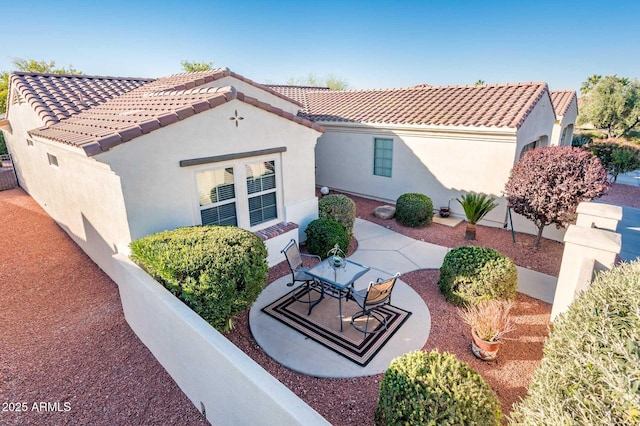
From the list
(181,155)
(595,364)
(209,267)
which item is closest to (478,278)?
(595,364)

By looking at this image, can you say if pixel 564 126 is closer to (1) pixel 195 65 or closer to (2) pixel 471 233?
(2) pixel 471 233

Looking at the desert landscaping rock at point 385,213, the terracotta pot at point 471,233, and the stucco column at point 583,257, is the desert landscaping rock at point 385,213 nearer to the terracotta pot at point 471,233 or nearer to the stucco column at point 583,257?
the terracotta pot at point 471,233

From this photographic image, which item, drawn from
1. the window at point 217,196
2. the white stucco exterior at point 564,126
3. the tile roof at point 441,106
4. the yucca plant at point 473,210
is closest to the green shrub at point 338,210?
the window at point 217,196

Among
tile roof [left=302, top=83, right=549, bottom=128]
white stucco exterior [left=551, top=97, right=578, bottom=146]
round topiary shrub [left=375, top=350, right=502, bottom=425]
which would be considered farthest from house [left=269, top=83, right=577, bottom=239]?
round topiary shrub [left=375, top=350, right=502, bottom=425]

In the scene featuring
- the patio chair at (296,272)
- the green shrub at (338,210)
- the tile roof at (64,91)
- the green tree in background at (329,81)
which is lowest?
the patio chair at (296,272)

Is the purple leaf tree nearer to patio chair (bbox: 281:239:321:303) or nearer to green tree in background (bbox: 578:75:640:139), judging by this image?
patio chair (bbox: 281:239:321:303)

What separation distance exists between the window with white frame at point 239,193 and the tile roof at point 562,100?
1879cm

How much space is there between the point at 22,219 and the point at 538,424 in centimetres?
1626

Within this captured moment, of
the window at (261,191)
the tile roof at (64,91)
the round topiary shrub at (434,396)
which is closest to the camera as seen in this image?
the round topiary shrub at (434,396)

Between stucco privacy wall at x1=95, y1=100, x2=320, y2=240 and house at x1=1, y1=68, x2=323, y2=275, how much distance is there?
2cm

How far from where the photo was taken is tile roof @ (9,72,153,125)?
29.5 ft

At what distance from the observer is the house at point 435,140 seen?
435 inches

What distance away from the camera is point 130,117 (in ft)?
22.4

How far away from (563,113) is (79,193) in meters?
23.3
